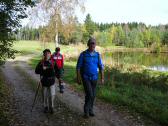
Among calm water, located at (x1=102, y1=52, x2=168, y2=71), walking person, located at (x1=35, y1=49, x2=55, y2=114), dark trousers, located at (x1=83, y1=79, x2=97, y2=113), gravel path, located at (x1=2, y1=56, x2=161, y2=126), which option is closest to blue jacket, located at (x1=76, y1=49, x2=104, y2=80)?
dark trousers, located at (x1=83, y1=79, x2=97, y2=113)

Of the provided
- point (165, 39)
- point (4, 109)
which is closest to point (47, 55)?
point (4, 109)

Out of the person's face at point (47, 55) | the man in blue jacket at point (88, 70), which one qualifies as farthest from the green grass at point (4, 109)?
the man in blue jacket at point (88, 70)

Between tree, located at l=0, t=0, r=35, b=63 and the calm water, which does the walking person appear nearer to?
tree, located at l=0, t=0, r=35, b=63

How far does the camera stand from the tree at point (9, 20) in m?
9.62

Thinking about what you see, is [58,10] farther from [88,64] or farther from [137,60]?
[88,64]

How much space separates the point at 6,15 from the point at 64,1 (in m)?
24.7

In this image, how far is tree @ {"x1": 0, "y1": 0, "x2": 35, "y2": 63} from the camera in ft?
31.6

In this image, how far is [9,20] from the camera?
32.9ft

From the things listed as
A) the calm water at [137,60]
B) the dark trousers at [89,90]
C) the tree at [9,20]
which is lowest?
the calm water at [137,60]

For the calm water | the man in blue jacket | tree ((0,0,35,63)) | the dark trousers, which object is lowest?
the calm water

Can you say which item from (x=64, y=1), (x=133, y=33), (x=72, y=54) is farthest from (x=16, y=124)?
(x=133, y=33)

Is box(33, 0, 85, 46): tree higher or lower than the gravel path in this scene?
higher

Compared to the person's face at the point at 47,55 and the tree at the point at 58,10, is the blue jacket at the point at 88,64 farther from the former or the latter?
the tree at the point at 58,10

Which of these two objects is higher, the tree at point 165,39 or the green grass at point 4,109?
the tree at point 165,39
